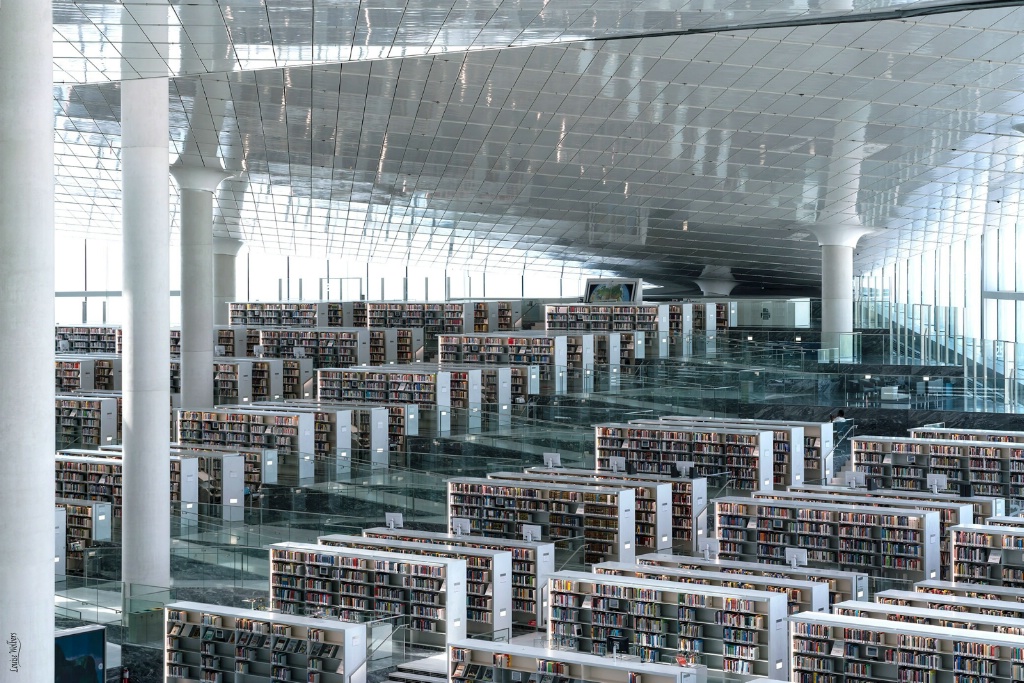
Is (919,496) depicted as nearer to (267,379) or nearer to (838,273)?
(267,379)

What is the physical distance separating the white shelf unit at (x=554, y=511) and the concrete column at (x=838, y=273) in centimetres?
1963

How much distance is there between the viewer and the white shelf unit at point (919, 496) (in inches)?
795

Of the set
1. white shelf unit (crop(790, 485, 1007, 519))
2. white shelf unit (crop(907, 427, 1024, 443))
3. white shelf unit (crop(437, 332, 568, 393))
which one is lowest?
white shelf unit (crop(790, 485, 1007, 519))

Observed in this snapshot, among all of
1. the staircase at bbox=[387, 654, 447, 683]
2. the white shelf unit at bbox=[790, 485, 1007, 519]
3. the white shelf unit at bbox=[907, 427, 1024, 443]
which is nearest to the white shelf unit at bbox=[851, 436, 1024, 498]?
the white shelf unit at bbox=[907, 427, 1024, 443]

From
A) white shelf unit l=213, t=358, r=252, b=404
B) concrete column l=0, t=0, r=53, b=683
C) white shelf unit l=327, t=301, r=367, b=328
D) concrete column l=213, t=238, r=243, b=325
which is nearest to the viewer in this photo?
concrete column l=0, t=0, r=53, b=683

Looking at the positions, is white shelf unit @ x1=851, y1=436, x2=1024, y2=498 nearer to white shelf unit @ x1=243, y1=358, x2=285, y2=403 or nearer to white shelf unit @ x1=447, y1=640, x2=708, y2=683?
white shelf unit @ x1=447, y1=640, x2=708, y2=683

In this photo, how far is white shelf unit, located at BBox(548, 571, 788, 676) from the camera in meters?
14.8

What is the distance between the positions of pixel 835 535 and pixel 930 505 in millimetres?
1464

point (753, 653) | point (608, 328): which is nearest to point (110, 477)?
point (753, 653)

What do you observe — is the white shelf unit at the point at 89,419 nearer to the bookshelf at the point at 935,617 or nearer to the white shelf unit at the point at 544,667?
the white shelf unit at the point at 544,667

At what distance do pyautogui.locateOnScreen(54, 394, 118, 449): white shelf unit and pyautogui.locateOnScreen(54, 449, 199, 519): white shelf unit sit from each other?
3802mm

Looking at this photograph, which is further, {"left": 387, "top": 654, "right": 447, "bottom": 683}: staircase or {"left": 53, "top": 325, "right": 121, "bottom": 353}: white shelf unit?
{"left": 53, "top": 325, "right": 121, "bottom": 353}: white shelf unit

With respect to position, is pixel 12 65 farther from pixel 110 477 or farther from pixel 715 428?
pixel 715 428

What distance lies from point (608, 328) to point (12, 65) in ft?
88.8
